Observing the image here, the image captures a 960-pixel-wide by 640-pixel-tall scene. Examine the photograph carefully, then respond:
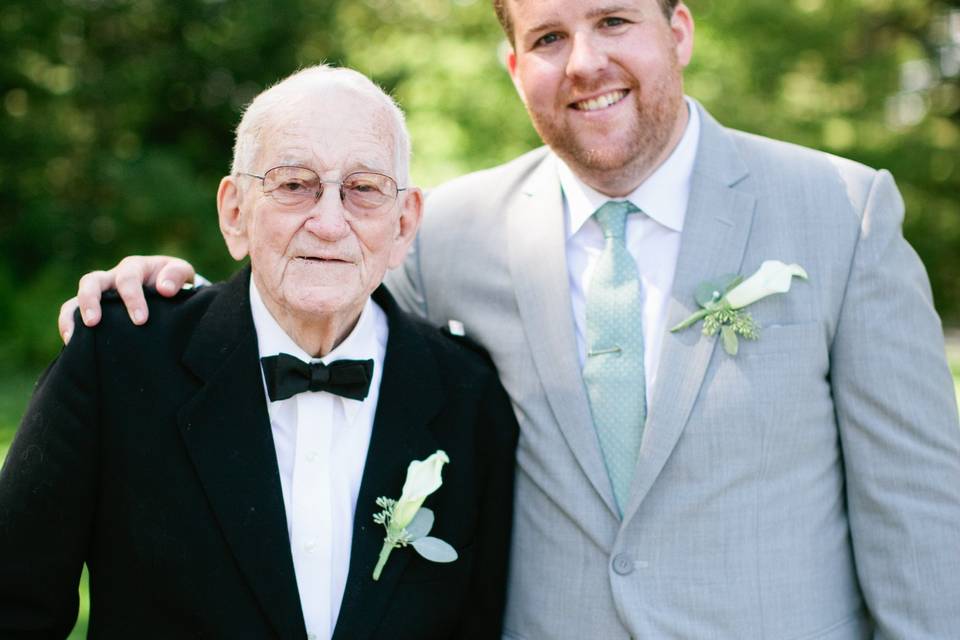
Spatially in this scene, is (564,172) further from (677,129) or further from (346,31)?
(346,31)

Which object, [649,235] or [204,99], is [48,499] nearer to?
[649,235]

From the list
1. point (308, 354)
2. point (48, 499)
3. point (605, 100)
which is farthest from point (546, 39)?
point (48, 499)

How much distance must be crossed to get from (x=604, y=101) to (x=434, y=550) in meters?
1.36

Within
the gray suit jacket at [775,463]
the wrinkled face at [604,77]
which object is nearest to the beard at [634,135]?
the wrinkled face at [604,77]

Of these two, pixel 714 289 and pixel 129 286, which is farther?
pixel 714 289

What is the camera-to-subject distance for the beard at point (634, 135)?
3014 mm

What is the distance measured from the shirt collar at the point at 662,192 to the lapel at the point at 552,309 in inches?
1.9

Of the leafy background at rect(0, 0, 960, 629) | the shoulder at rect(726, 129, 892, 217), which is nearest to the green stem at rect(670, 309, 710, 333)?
the shoulder at rect(726, 129, 892, 217)

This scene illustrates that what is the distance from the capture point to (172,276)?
2814 millimetres

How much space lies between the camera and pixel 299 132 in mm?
2580

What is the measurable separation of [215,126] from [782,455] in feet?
43.6

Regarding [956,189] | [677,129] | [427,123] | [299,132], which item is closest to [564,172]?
[677,129]

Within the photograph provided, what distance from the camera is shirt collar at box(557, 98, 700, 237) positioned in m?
3.05

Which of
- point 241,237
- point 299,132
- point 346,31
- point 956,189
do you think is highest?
point 346,31
